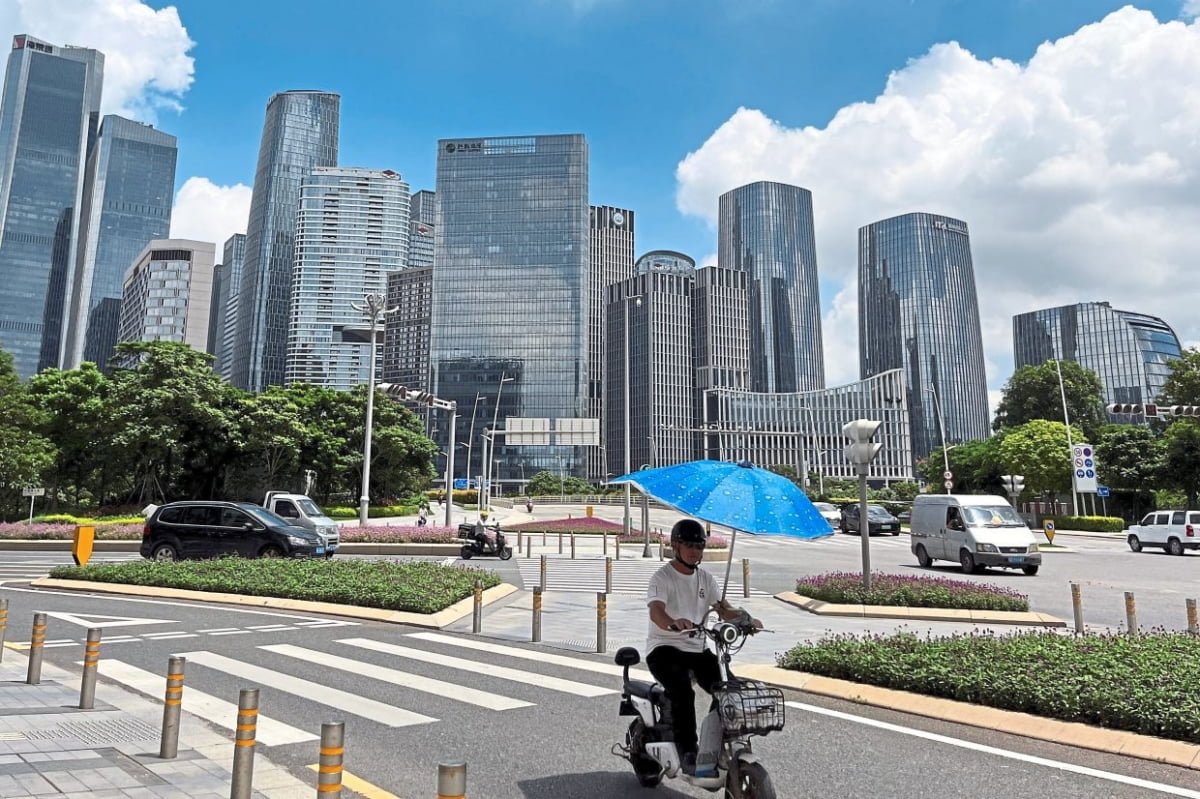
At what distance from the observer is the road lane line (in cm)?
506

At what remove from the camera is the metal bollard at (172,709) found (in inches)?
205

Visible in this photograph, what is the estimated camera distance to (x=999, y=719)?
6.62 metres

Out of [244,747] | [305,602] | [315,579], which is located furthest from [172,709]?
[315,579]

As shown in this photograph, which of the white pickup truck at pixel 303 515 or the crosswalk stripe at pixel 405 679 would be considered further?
the white pickup truck at pixel 303 515

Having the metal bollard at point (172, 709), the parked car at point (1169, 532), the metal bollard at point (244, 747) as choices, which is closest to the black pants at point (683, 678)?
the metal bollard at point (244, 747)

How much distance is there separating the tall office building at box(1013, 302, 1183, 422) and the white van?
13993cm

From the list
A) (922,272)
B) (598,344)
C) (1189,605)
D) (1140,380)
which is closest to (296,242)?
(598,344)

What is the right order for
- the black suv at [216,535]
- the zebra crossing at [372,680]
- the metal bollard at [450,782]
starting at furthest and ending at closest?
the black suv at [216,535] → the zebra crossing at [372,680] → the metal bollard at [450,782]

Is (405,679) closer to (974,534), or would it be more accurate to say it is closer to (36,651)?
(36,651)

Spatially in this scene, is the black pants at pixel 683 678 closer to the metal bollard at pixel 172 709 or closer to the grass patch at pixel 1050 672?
the metal bollard at pixel 172 709

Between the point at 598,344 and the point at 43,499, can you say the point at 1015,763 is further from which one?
the point at 598,344

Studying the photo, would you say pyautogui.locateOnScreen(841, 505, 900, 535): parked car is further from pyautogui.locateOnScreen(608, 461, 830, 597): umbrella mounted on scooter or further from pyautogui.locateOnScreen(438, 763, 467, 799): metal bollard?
pyautogui.locateOnScreen(438, 763, 467, 799): metal bollard

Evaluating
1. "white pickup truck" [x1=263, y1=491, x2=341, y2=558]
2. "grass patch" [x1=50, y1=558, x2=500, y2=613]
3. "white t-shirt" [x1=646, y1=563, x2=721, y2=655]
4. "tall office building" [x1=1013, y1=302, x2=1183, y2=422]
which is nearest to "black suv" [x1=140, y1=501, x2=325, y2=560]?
"grass patch" [x1=50, y1=558, x2=500, y2=613]

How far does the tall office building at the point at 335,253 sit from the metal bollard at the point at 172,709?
627ft
